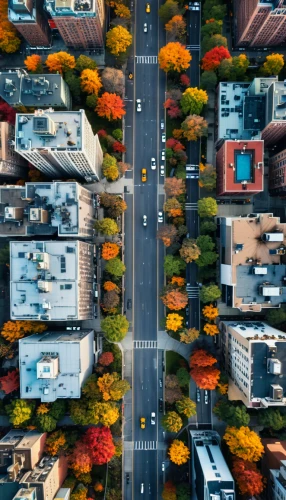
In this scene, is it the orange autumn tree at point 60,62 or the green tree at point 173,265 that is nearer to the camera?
the orange autumn tree at point 60,62

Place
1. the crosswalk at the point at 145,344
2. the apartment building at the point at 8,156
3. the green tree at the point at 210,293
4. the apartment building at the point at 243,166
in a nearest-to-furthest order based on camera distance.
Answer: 1. the apartment building at the point at 8,156
2. the apartment building at the point at 243,166
3. the green tree at the point at 210,293
4. the crosswalk at the point at 145,344

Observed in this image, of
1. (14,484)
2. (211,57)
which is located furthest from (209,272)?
(14,484)

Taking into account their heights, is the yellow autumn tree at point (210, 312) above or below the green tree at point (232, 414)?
above

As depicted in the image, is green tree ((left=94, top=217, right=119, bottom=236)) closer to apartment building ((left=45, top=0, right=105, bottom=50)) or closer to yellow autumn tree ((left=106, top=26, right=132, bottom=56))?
yellow autumn tree ((left=106, top=26, right=132, bottom=56))

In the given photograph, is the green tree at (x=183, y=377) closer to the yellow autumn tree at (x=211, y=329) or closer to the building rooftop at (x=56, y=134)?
the yellow autumn tree at (x=211, y=329)

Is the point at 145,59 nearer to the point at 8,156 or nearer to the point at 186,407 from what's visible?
the point at 8,156

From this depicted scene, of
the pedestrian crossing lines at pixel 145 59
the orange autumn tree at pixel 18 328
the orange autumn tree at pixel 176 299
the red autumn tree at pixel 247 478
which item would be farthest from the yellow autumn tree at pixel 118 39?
the red autumn tree at pixel 247 478

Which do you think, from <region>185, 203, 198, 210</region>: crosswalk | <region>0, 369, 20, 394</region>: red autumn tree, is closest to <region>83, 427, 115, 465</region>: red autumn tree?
<region>0, 369, 20, 394</region>: red autumn tree
